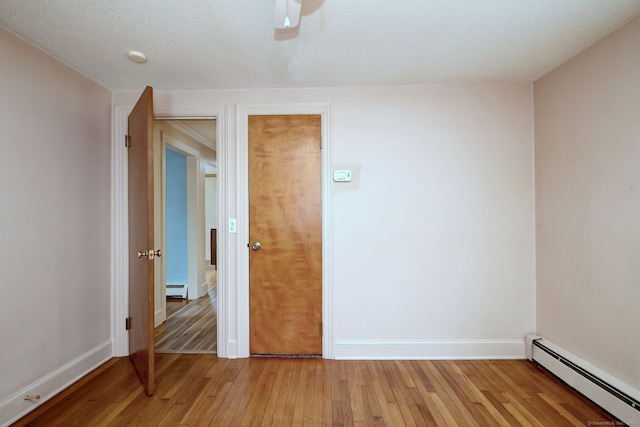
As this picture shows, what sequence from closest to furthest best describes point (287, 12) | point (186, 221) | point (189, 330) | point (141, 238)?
point (287, 12), point (141, 238), point (189, 330), point (186, 221)

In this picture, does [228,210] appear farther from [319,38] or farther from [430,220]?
[430,220]

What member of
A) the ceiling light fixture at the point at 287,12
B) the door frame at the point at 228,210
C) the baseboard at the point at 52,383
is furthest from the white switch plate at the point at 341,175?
the baseboard at the point at 52,383

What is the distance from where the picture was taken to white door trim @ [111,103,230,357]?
2.38m

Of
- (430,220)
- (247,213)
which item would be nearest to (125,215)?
(247,213)

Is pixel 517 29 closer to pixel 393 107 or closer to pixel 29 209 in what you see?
pixel 393 107

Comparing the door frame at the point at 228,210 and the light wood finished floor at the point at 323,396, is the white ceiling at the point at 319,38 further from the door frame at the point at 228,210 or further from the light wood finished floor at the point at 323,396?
the light wood finished floor at the point at 323,396

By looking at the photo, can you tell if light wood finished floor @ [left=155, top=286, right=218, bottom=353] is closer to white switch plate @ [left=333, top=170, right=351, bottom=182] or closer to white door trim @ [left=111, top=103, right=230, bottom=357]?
white door trim @ [left=111, top=103, right=230, bottom=357]

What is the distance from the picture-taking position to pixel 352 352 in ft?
7.68

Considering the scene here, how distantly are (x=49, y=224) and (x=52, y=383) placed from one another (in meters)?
1.04

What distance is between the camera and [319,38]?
172 centimetres

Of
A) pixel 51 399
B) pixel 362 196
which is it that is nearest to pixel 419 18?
pixel 362 196

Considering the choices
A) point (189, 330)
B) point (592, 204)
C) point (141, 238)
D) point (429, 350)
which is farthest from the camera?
point (189, 330)

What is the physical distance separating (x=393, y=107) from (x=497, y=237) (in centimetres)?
137

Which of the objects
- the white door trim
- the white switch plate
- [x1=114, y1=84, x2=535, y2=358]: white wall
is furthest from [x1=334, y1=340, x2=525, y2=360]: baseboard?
the white switch plate
